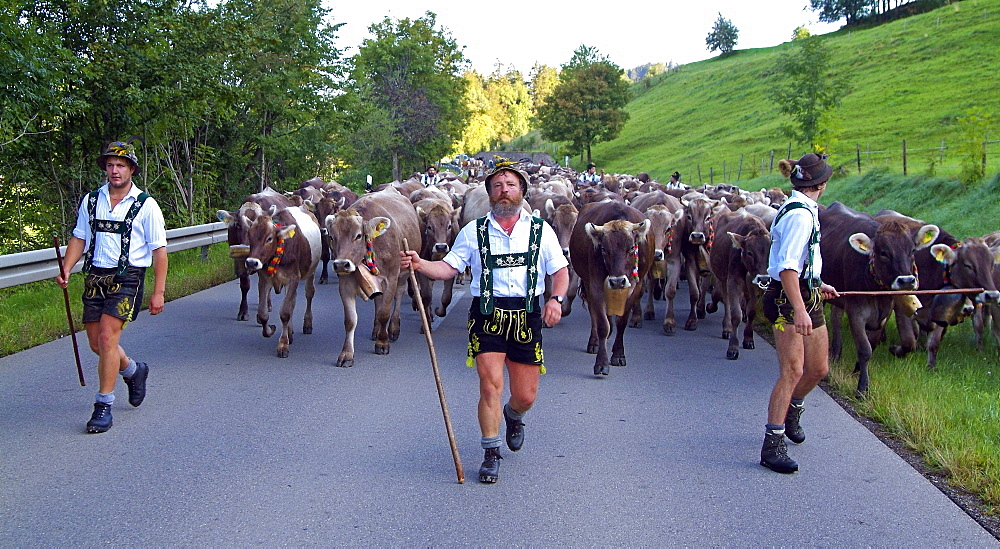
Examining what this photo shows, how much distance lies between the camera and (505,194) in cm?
596

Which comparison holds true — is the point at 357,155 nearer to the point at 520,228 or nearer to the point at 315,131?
the point at 315,131

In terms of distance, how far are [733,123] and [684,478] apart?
7771 cm

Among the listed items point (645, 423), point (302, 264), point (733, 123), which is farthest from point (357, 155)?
point (733, 123)

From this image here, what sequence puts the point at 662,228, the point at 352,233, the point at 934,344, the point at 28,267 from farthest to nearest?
the point at 662,228
the point at 28,267
the point at 352,233
the point at 934,344

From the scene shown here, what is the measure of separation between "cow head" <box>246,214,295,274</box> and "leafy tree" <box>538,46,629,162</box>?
85.6 metres

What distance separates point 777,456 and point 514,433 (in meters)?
1.80

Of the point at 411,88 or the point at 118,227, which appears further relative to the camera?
the point at 411,88

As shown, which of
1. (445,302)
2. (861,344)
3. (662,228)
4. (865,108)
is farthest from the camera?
(865,108)

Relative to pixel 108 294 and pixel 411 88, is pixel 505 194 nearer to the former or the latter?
pixel 108 294

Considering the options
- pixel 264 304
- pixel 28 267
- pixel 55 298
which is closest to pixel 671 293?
pixel 264 304

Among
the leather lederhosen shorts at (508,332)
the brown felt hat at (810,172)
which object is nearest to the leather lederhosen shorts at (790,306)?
the brown felt hat at (810,172)

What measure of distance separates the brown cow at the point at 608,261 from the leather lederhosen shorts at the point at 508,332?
10.2 ft

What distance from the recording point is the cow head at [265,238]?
34.1 ft

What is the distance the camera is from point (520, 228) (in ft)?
19.7
